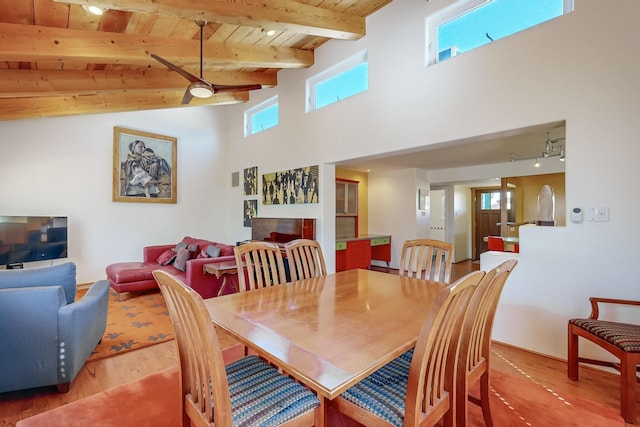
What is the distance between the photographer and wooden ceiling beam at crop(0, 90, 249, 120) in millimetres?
4035

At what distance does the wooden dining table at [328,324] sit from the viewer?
95cm

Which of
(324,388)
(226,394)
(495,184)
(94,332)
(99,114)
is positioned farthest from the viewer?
(495,184)

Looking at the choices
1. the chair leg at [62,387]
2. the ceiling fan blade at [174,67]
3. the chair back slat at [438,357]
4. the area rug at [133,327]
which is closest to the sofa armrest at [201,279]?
the area rug at [133,327]

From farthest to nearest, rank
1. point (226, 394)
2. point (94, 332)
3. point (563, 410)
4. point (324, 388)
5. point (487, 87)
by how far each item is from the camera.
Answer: point (487, 87), point (94, 332), point (563, 410), point (226, 394), point (324, 388)

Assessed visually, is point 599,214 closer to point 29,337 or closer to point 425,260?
point 425,260

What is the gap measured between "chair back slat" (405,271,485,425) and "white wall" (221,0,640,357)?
1848 millimetres

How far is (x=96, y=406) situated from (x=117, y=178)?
438 centimetres

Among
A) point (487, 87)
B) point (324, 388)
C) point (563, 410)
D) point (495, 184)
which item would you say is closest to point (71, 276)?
point (324, 388)

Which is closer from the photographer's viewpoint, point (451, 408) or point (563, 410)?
point (451, 408)

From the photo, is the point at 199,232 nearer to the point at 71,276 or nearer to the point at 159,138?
the point at 159,138

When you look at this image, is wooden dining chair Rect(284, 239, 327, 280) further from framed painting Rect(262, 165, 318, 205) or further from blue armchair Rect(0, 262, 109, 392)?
framed painting Rect(262, 165, 318, 205)

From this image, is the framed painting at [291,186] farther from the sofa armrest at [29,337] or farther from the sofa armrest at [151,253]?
the sofa armrest at [29,337]

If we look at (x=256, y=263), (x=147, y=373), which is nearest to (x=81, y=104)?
(x=147, y=373)

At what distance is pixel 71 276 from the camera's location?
87.7 inches
